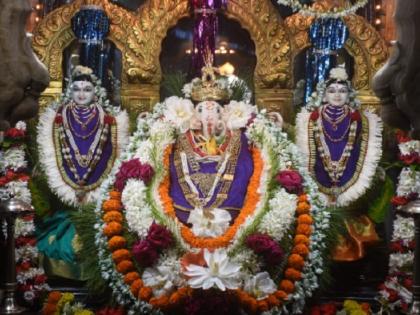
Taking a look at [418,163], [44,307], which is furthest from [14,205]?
[418,163]

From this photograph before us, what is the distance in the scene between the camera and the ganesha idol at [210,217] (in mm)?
6512

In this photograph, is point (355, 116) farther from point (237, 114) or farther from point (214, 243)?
point (214, 243)

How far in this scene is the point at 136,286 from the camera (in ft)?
21.7

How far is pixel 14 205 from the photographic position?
6320 mm

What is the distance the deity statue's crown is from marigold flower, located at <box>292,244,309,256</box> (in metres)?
1.84

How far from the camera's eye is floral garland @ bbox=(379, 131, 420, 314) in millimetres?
7336

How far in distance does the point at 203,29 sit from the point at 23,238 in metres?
2.81

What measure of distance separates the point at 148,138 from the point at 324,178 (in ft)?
5.66

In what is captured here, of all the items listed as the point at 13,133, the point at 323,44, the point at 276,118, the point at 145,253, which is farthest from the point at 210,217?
the point at 323,44

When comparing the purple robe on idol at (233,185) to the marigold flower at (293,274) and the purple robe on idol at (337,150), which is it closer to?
the marigold flower at (293,274)

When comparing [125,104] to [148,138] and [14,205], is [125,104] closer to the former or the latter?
[148,138]

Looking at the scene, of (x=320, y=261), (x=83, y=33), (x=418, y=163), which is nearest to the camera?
(x=320, y=261)

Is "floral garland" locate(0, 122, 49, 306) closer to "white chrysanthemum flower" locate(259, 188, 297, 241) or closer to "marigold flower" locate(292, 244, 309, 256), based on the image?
A: "white chrysanthemum flower" locate(259, 188, 297, 241)

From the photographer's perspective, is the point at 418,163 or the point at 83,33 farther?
the point at 83,33
